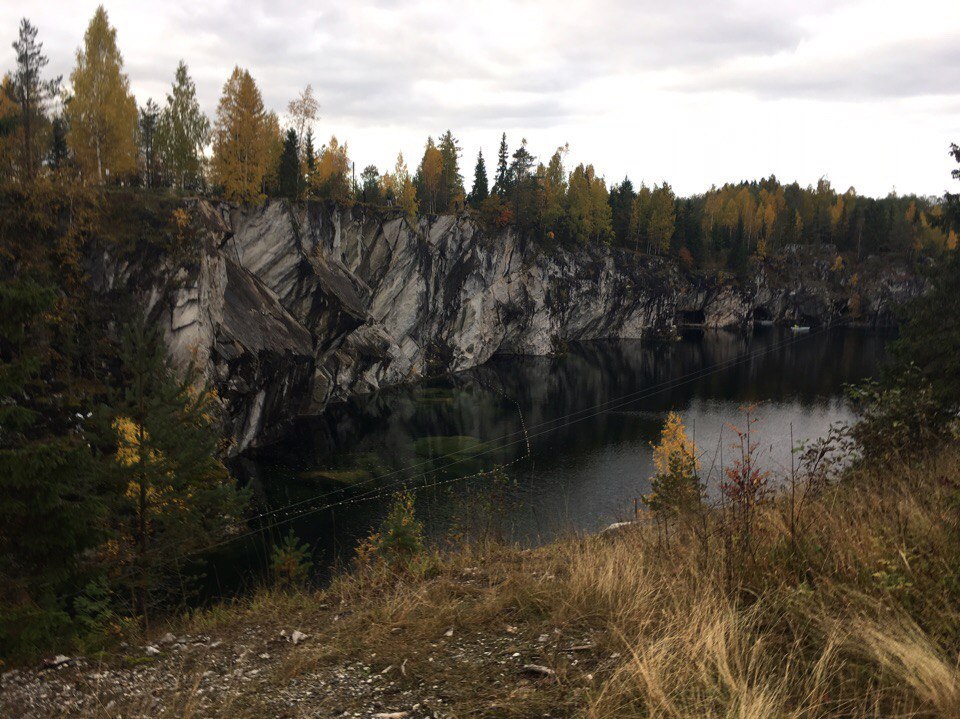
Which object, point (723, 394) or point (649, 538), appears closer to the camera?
point (649, 538)

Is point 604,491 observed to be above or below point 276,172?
below

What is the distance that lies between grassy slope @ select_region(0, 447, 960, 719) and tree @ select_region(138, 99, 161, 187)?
51.0 meters

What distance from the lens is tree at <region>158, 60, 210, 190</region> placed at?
47.2m

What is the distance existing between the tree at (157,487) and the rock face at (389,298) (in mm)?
16723

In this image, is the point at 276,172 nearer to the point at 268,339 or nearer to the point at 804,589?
the point at 268,339

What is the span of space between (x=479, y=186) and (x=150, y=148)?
56.1 m

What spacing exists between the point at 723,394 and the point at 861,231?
9282 centimetres

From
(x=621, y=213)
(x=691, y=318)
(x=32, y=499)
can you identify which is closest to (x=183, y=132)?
(x=32, y=499)

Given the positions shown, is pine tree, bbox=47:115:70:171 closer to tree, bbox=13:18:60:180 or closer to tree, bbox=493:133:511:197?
tree, bbox=13:18:60:180

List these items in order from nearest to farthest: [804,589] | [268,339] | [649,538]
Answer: [804,589] → [649,538] → [268,339]

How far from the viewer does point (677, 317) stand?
118938 mm

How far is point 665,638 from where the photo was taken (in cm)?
355

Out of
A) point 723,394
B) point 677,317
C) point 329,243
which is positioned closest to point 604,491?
point 723,394

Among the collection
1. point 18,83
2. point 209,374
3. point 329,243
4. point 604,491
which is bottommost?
point 604,491
